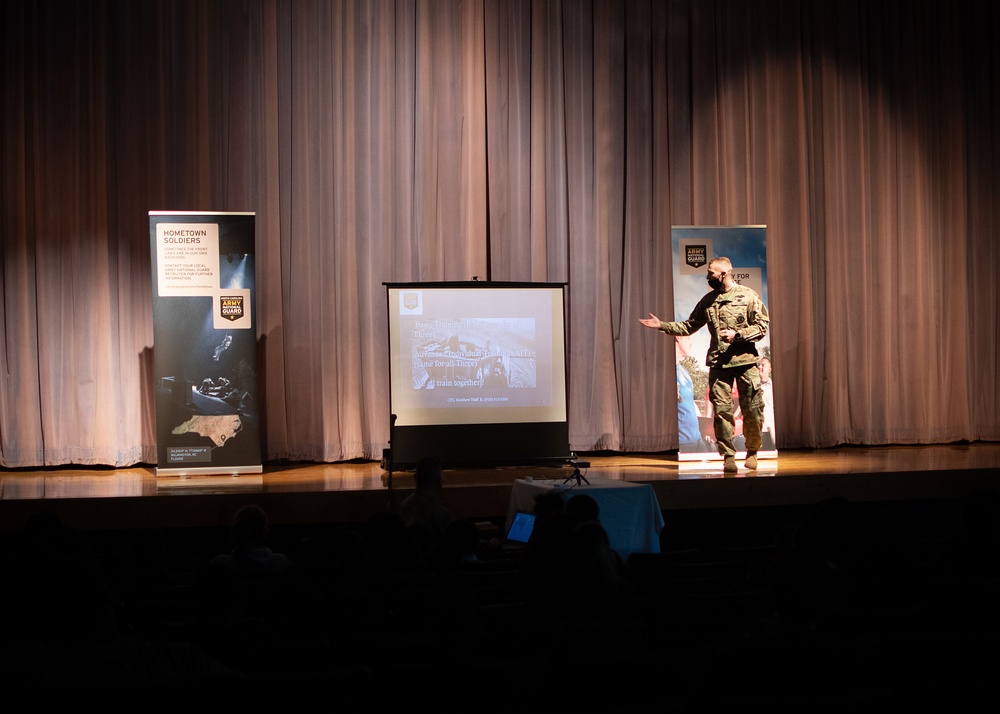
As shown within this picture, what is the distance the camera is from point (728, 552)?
4602 mm

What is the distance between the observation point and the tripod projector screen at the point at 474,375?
26.2 feet

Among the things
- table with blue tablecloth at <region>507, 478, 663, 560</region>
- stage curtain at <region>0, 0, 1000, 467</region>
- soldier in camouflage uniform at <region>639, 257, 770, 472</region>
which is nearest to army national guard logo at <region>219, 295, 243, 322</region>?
stage curtain at <region>0, 0, 1000, 467</region>

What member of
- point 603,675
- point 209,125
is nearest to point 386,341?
point 209,125

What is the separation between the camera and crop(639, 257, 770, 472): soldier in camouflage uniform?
7.51 m

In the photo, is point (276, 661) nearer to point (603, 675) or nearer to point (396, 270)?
point (603, 675)

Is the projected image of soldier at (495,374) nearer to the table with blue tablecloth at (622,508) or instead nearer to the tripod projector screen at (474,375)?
the tripod projector screen at (474,375)

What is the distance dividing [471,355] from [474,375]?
0.55 feet

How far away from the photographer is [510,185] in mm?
9266

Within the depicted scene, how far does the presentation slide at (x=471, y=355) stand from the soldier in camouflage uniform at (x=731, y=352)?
1057mm

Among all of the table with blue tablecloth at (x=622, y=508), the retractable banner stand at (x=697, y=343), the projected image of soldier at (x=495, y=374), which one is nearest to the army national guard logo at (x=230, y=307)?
the projected image of soldier at (x=495, y=374)

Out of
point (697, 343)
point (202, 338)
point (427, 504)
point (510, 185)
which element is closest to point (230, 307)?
point (202, 338)

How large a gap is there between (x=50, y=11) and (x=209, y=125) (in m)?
1.71

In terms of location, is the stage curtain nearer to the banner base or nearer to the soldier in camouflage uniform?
the banner base

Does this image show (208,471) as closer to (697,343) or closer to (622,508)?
(622,508)
